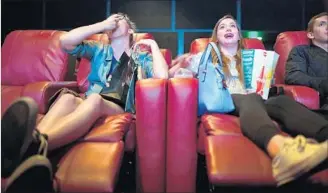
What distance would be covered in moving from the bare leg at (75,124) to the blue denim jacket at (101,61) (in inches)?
11.4

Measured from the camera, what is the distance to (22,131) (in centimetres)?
117

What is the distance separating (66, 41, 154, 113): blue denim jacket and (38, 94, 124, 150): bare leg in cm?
29

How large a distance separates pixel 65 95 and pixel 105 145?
0.34 metres

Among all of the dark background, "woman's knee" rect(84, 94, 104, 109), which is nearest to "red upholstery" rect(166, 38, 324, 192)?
"woman's knee" rect(84, 94, 104, 109)

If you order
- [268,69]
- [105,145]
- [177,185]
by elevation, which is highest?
[268,69]

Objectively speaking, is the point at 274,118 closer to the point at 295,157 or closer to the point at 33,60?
the point at 295,157

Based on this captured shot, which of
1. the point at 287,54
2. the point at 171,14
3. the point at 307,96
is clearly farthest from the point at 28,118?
Answer: the point at 171,14

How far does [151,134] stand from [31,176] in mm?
473

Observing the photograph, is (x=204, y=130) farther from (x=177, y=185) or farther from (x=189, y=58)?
(x=189, y=58)

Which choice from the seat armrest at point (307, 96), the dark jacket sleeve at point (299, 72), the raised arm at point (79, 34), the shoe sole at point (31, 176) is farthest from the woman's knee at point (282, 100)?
the shoe sole at point (31, 176)

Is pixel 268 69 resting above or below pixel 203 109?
above

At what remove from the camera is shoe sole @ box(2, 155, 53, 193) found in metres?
1.15

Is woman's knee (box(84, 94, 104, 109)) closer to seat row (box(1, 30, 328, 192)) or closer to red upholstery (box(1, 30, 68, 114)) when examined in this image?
seat row (box(1, 30, 328, 192))

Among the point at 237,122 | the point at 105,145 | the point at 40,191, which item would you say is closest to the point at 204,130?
the point at 237,122
